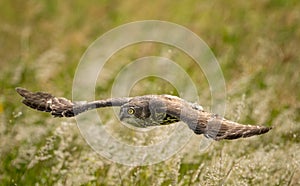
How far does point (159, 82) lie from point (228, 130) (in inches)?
123

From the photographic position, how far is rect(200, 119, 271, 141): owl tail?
12.3 feet

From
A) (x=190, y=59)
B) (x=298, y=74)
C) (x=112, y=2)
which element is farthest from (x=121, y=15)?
(x=298, y=74)

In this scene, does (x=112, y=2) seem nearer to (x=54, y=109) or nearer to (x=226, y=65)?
(x=226, y=65)

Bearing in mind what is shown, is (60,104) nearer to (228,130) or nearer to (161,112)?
(161,112)

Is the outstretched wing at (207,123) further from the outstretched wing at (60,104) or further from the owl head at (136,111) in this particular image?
the outstretched wing at (60,104)

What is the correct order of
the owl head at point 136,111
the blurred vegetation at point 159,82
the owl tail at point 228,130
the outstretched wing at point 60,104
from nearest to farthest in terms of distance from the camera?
the owl tail at point 228,130, the owl head at point 136,111, the outstretched wing at point 60,104, the blurred vegetation at point 159,82

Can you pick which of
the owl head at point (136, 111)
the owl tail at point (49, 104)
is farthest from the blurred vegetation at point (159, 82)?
the owl head at point (136, 111)

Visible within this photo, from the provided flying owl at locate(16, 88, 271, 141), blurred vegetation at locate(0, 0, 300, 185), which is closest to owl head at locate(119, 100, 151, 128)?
flying owl at locate(16, 88, 271, 141)

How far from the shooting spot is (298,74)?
7.00m

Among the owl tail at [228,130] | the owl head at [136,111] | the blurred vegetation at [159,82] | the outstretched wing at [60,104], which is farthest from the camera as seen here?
the blurred vegetation at [159,82]

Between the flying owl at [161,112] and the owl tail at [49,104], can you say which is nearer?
the flying owl at [161,112]

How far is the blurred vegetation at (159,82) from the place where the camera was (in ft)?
15.7

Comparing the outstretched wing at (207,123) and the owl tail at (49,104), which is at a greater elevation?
the owl tail at (49,104)

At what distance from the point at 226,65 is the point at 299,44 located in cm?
90
